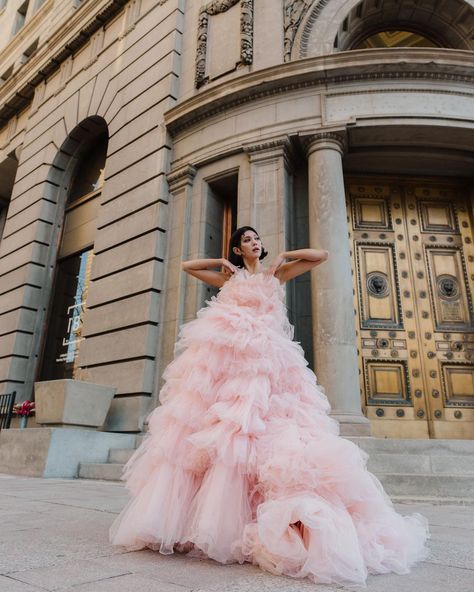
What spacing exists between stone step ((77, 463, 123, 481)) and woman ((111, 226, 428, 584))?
407 cm

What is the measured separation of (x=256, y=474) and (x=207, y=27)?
1089 centimetres

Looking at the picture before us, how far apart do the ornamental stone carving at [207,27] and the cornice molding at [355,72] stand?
3.85 feet

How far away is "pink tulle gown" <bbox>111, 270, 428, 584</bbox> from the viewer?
5.88 feet

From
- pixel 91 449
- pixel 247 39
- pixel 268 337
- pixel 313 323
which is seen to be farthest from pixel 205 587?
pixel 247 39

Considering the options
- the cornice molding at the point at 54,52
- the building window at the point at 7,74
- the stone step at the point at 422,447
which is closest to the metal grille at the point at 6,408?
the stone step at the point at 422,447

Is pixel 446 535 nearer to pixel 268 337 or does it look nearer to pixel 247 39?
pixel 268 337

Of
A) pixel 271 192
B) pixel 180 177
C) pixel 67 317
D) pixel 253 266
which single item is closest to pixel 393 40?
pixel 271 192

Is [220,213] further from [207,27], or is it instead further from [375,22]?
[375,22]

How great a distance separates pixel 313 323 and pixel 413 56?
16.9 ft

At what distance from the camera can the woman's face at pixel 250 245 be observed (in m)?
2.94

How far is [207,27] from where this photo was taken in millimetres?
10023

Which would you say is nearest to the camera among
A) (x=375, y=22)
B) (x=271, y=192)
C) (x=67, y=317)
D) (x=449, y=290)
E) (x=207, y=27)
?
(x=271, y=192)

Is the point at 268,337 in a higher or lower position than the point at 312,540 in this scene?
higher

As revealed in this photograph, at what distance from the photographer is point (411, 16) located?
9477mm
